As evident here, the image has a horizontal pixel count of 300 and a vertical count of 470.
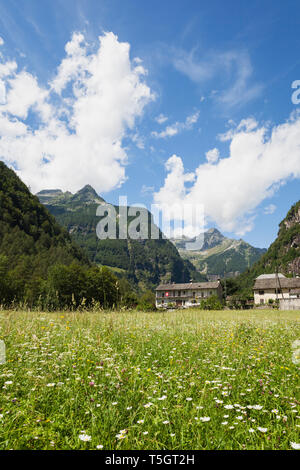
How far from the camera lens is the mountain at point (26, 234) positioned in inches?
3552

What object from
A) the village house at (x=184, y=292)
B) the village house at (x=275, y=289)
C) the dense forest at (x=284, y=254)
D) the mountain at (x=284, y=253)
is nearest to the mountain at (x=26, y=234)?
the village house at (x=184, y=292)

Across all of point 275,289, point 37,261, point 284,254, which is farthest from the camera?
point 284,254

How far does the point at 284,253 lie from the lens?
538 feet

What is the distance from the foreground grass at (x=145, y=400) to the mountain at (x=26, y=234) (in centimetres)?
7048

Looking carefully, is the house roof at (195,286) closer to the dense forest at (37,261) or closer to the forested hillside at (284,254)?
the dense forest at (37,261)

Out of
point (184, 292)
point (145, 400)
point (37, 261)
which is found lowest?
point (184, 292)

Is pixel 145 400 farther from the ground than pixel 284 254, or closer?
closer

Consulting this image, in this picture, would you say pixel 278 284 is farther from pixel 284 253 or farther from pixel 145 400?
pixel 145 400

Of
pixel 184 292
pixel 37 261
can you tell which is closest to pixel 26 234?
pixel 37 261

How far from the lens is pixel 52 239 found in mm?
128375

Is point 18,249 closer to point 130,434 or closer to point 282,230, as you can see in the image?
point 130,434

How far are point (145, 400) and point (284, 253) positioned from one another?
596 feet

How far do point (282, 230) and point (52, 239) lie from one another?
5895 inches
